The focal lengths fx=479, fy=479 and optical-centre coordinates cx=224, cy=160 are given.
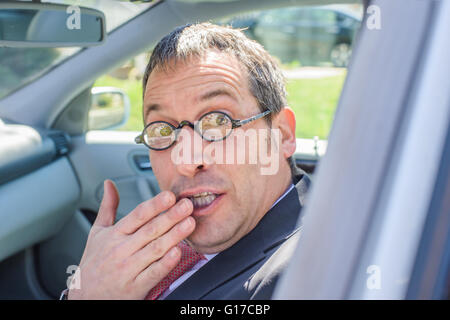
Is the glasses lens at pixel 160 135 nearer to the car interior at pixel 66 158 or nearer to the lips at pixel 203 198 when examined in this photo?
the lips at pixel 203 198

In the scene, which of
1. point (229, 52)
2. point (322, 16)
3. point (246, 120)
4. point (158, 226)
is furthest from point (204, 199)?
point (322, 16)

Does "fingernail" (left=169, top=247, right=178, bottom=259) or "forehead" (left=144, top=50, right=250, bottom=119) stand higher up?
"forehead" (left=144, top=50, right=250, bottom=119)

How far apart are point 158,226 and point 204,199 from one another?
21 centimetres

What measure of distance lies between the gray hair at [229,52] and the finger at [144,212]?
514mm

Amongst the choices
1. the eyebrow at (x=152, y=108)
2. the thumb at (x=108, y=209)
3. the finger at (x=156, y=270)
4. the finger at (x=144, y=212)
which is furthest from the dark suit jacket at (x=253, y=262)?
the eyebrow at (x=152, y=108)

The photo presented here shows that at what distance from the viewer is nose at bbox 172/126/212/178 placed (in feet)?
5.06

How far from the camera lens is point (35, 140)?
276 centimetres

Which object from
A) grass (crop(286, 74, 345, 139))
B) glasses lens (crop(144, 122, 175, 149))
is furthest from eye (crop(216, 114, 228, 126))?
grass (crop(286, 74, 345, 139))

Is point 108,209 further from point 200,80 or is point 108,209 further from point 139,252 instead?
point 200,80

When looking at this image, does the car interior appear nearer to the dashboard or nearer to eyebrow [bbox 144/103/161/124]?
the dashboard

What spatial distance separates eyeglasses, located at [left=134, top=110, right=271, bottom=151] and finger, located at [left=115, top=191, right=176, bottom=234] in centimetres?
26

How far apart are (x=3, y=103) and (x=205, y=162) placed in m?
1.85

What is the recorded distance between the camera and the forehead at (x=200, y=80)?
1668 mm
